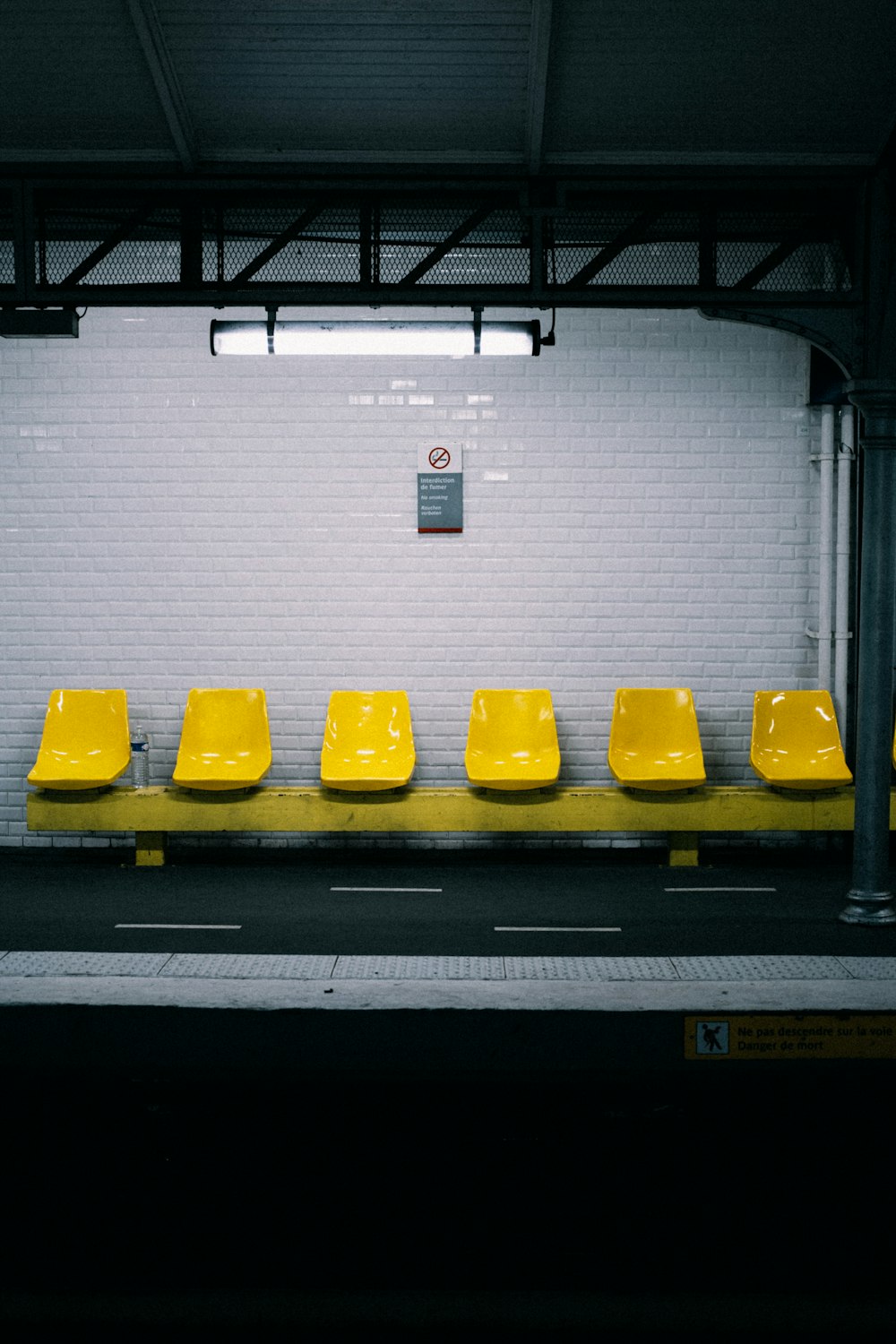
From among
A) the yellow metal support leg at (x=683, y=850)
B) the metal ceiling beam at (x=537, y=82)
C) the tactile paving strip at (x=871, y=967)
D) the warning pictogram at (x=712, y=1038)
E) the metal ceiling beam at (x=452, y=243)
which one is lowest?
the yellow metal support leg at (x=683, y=850)

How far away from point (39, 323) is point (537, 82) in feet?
8.76

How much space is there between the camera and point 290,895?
599 centimetres

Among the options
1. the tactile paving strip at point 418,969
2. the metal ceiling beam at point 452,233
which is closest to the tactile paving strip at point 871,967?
the tactile paving strip at point 418,969

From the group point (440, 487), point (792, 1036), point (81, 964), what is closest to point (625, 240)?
point (440, 487)

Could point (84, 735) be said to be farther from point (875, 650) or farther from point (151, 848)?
point (875, 650)

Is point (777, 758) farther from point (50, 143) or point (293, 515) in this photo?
point (50, 143)

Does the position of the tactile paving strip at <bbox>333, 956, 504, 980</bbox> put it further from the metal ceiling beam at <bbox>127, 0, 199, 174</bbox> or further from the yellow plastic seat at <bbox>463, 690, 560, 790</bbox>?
the metal ceiling beam at <bbox>127, 0, 199, 174</bbox>

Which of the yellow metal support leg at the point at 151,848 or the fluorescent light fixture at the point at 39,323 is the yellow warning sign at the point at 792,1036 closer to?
the fluorescent light fixture at the point at 39,323

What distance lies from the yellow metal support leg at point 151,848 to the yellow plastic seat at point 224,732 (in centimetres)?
44

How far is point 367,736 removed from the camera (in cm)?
682

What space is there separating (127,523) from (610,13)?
4050 millimetres

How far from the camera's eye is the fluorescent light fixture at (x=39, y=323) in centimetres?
542

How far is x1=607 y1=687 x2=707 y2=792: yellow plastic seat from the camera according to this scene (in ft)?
22.1

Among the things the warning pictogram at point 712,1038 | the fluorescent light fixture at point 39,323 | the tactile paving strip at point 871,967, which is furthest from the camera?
the fluorescent light fixture at point 39,323
